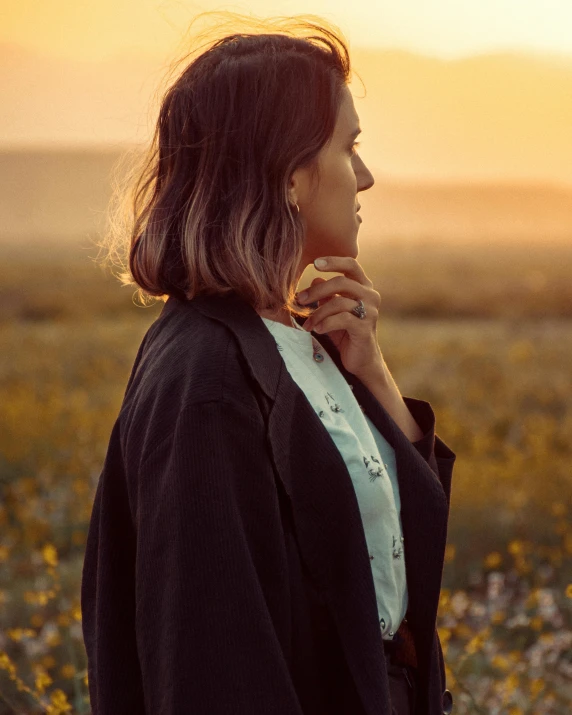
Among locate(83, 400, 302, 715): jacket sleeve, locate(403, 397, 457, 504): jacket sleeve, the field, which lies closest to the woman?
locate(83, 400, 302, 715): jacket sleeve

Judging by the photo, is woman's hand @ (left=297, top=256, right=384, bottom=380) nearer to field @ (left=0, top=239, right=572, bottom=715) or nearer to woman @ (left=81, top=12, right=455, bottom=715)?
woman @ (left=81, top=12, right=455, bottom=715)

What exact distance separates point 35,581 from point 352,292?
125 inches

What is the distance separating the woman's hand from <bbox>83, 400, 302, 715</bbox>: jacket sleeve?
0.37m

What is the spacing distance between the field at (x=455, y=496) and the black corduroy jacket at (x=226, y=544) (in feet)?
3.65

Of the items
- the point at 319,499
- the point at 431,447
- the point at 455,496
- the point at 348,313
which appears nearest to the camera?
the point at 319,499

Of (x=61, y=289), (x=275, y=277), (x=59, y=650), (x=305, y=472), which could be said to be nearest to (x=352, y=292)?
(x=275, y=277)

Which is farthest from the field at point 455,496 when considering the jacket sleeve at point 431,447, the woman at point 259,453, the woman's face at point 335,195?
the woman's face at point 335,195

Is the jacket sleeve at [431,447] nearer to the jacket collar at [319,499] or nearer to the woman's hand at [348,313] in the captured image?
the woman's hand at [348,313]

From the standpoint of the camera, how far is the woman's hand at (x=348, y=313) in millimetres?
1620

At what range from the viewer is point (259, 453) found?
1.29 metres

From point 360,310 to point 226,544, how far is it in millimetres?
600

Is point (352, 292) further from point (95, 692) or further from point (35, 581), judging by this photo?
point (35, 581)

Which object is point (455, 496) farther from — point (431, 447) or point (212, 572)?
point (212, 572)

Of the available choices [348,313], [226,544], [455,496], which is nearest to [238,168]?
[348,313]
